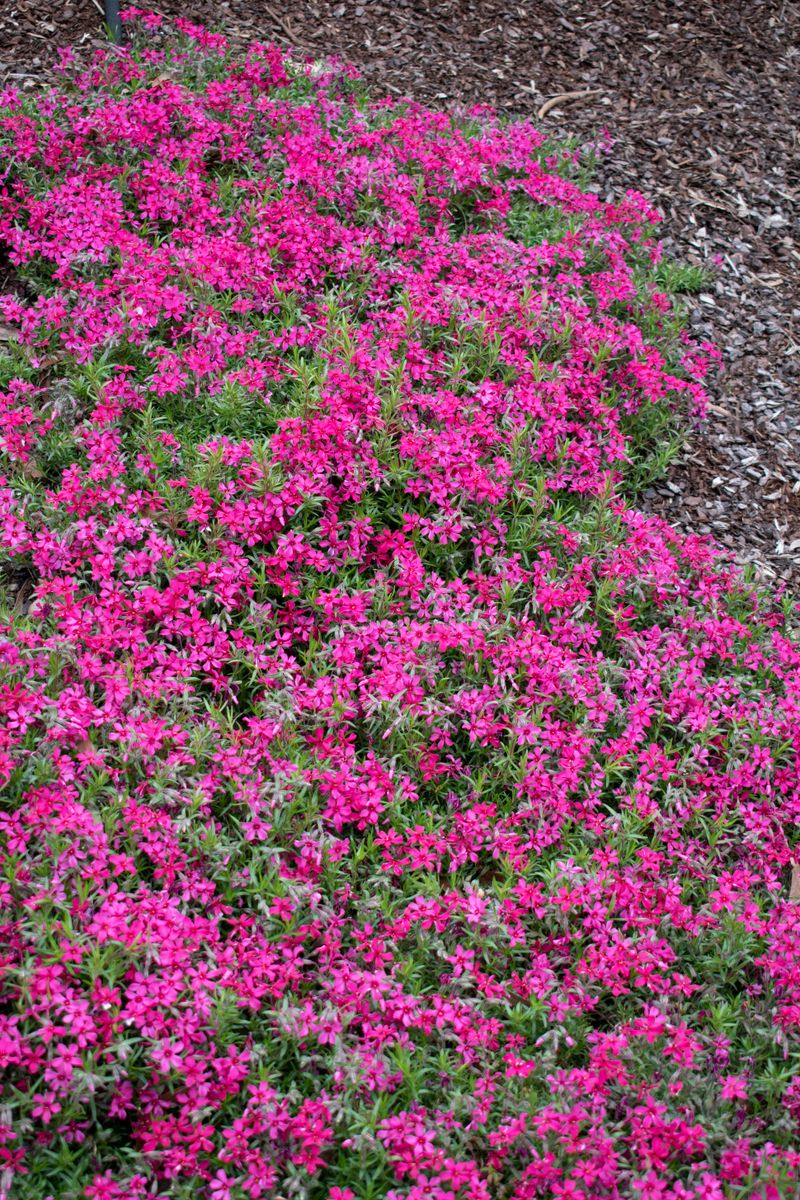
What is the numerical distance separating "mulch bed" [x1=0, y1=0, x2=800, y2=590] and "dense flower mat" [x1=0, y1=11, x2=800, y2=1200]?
1.80ft

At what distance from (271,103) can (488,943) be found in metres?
4.44

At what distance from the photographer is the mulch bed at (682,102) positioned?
528 cm

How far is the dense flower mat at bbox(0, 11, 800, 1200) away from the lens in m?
2.66

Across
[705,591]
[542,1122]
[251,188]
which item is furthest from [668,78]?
[542,1122]

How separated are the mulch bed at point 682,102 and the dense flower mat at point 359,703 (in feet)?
1.80

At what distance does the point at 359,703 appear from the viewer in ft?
11.6

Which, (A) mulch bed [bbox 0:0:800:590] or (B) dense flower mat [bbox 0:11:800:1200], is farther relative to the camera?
(A) mulch bed [bbox 0:0:800:590]

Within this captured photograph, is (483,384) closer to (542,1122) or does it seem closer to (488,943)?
(488,943)

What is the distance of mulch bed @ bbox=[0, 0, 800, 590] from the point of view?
5277 millimetres

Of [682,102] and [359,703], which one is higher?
[682,102]

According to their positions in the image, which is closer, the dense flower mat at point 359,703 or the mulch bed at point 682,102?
the dense flower mat at point 359,703

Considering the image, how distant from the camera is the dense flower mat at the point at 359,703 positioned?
2.66 meters

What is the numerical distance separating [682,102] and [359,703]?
5.52 m

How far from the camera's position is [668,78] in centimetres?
720
